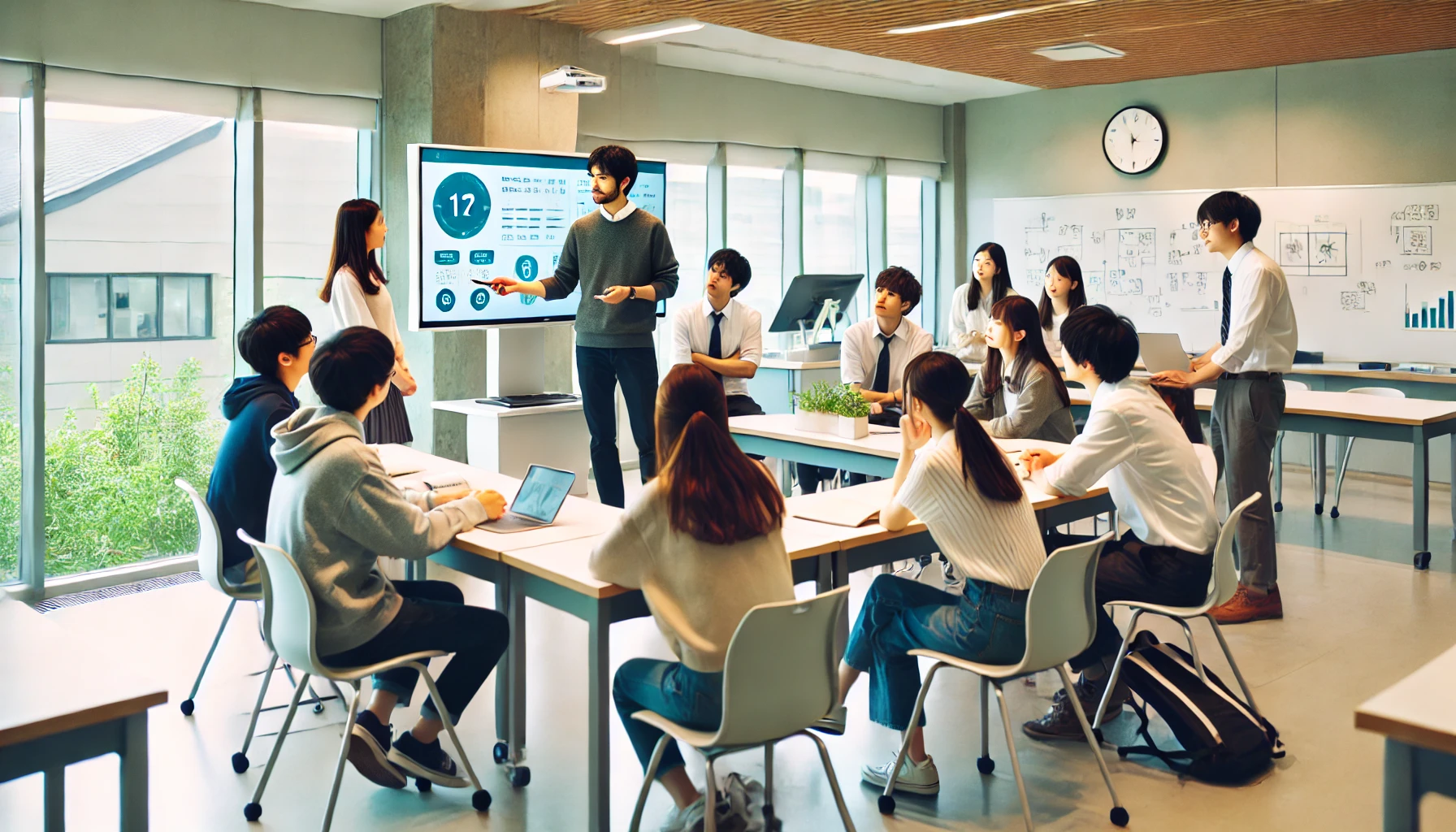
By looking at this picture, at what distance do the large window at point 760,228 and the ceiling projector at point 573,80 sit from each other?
238 cm

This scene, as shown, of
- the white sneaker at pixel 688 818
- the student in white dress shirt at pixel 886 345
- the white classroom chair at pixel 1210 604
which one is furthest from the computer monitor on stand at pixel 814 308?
the white sneaker at pixel 688 818

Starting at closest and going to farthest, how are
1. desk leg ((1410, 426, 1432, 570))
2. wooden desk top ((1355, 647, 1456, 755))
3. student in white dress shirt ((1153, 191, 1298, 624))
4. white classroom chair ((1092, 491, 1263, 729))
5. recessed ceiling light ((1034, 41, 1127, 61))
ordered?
wooden desk top ((1355, 647, 1456, 755)), white classroom chair ((1092, 491, 1263, 729)), student in white dress shirt ((1153, 191, 1298, 624)), desk leg ((1410, 426, 1432, 570)), recessed ceiling light ((1034, 41, 1127, 61))

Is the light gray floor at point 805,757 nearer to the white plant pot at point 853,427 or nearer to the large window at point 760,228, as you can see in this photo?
the white plant pot at point 853,427

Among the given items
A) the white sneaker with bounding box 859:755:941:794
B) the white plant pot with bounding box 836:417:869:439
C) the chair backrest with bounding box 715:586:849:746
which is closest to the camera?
the chair backrest with bounding box 715:586:849:746

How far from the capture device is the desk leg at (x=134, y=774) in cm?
181

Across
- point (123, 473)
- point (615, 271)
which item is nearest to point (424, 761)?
point (615, 271)

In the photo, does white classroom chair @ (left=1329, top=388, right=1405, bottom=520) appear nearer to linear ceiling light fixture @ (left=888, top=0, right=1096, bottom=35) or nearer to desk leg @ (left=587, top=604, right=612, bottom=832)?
linear ceiling light fixture @ (left=888, top=0, right=1096, bottom=35)

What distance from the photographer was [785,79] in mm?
8609

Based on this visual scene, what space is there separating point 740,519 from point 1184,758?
1.64 metres

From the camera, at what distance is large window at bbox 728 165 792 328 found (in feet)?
28.2

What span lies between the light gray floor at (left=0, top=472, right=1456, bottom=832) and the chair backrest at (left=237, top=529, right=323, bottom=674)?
1.60ft

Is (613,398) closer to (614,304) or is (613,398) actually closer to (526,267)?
(614,304)

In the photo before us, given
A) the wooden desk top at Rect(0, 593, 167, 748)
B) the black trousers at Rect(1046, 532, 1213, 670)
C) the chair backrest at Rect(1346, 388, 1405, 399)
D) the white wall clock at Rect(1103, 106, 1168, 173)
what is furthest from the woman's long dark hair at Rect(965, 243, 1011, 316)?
the wooden desk top at Rect(0, 593, 167, 748)

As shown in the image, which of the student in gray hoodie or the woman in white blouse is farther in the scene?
the woman in white blouse
